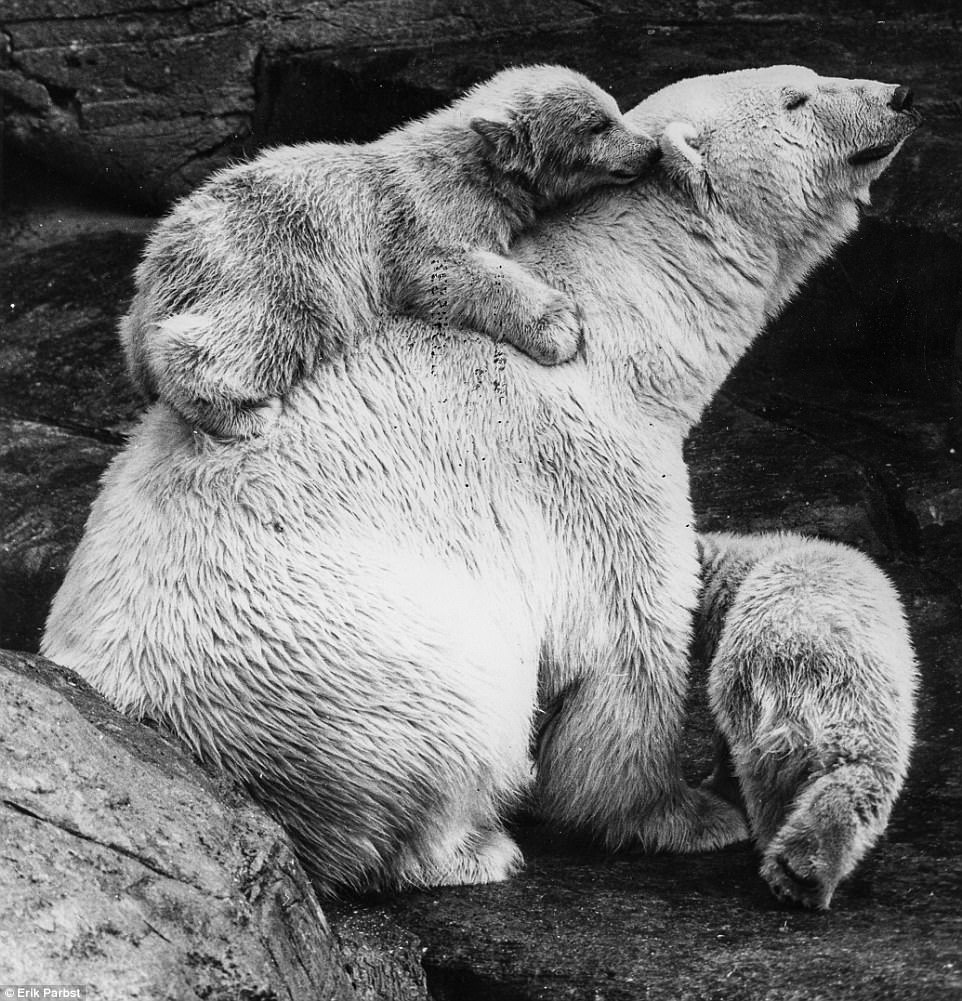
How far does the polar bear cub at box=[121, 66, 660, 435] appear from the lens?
335cm

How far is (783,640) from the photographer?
11.5 ft

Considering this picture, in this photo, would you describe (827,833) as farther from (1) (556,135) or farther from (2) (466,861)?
(1) (556,135)

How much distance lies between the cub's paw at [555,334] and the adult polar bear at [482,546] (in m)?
0.05

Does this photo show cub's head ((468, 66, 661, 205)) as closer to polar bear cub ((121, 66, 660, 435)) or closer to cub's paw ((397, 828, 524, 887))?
polar bear cub ((121, 66, 660, 435))

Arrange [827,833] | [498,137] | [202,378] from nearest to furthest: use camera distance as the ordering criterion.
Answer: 1. [827,833]
2. [202,378]
3. [498,137]

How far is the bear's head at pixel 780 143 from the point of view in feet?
12.3

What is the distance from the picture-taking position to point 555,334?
3.56 m

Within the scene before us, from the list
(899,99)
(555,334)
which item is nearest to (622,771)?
(555,334)

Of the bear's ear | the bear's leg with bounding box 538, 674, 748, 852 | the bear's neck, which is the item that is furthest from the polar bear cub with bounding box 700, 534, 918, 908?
the bear's ear

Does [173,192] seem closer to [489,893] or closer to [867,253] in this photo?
[867,253]

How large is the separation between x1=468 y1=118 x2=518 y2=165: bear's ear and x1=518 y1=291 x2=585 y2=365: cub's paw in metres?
0.35

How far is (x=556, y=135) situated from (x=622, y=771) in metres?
1.50

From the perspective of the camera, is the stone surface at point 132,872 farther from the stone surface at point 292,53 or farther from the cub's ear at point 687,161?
the stone surface at point 292,53

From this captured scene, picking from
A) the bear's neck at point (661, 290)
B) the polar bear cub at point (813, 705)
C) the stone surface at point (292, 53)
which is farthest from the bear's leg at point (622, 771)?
the stone surface at point (292, 53)
